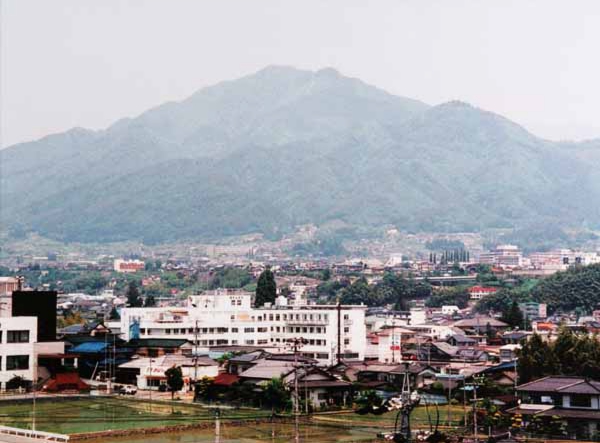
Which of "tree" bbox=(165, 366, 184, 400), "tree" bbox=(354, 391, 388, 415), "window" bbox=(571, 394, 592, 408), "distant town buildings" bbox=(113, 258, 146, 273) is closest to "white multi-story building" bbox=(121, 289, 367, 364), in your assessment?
"tree" bbox=(165, 366, 184, 400)

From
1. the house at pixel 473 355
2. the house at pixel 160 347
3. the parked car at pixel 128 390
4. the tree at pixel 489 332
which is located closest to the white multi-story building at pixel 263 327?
the house at pixel 160 347

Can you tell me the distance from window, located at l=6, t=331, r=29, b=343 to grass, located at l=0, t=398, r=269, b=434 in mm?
3587

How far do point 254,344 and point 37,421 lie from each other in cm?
2004

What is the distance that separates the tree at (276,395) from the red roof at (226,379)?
2.60 meters

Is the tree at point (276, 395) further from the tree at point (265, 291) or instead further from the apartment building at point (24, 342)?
the tree at point (265, 291)

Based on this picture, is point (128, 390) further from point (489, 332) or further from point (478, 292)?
point (478, 292)

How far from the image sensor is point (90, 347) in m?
37.8

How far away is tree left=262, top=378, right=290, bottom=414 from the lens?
92.4ft

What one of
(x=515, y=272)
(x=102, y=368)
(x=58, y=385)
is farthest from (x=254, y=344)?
(x=515, y=272)

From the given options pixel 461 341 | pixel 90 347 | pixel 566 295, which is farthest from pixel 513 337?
pixel 566 295

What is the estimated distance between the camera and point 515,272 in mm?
107062

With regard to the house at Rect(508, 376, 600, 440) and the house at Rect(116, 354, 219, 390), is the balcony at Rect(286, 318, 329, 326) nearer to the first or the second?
the house at Rect(116, 354, 219, 390)

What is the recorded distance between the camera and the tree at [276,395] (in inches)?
1109

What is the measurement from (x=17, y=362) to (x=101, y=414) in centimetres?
715
